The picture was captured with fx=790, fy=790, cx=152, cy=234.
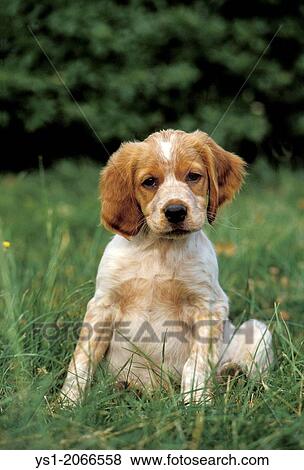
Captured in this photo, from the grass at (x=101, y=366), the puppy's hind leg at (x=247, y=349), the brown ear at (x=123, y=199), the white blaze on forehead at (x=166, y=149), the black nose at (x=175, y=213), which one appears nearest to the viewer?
the grass at (x=101, y=366)

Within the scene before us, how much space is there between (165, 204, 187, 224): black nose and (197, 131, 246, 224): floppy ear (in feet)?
1.11

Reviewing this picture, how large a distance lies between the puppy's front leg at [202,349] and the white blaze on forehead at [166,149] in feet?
2.51

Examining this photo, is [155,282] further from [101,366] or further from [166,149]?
[166,149]

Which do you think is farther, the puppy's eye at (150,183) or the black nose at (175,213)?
the puppy's eye at (150,183)

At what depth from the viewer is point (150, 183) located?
3.62m

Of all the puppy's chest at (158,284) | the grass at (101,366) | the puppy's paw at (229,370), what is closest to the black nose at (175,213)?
the puppy's chest at (158,284)

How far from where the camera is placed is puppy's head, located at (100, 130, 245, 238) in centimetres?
350

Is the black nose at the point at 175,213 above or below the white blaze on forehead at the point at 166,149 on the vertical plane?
below

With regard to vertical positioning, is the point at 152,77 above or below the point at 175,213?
above

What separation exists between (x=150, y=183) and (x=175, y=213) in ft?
0.82

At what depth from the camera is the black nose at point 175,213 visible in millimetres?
3428

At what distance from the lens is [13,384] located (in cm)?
364
